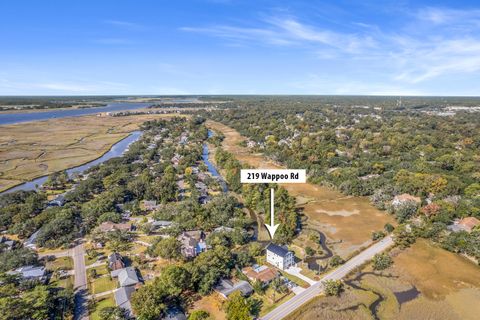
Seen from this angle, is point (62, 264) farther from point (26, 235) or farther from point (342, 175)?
point (342, 175)

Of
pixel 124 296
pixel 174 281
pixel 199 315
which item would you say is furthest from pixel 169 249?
pixel 199 315

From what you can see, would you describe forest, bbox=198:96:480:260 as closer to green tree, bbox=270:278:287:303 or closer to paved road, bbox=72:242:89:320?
green tree, bbox=270:278:287:303

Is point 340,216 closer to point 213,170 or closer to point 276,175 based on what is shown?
point 276,175

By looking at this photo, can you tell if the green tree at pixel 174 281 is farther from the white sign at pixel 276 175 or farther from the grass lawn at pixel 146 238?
the white sign at pixel 276 175

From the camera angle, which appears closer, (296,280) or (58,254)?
(296,280)

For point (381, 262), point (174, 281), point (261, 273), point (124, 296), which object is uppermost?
point (174, 281)

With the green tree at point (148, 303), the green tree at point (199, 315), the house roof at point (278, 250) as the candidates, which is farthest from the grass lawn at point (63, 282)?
the house roof at point (278, 250)
